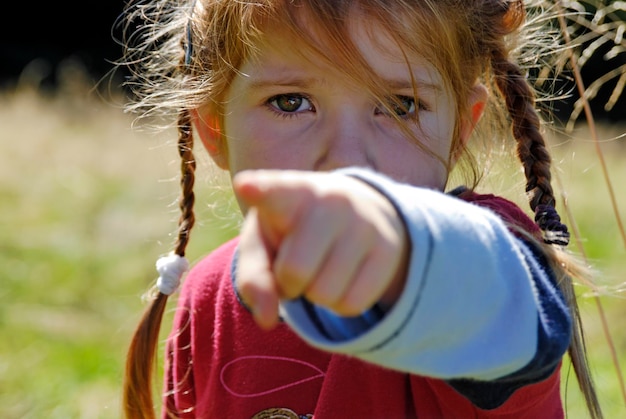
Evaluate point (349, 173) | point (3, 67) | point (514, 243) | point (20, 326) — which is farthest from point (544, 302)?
point (3, 67)

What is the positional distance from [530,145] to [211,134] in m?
0.70

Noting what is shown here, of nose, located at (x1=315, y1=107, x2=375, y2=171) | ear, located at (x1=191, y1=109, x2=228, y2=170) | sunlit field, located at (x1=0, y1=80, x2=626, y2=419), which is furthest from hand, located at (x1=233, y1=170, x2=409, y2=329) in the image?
ear, located at (x1=191, y1=109, x2=228, y2=170)

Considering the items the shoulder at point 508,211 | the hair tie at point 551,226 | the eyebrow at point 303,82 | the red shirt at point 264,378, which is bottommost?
the red shirt at point 264,378

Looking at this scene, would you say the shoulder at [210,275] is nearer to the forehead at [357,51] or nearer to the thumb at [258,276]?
the forehead at [357,51]

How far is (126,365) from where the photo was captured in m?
1.98

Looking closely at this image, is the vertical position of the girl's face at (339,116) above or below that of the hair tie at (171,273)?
above

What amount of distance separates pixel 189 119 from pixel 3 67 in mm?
9606

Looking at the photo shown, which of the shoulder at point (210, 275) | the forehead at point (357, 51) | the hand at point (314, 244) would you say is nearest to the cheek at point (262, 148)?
the forehead at point (357, 51)

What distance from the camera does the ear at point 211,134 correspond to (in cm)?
192

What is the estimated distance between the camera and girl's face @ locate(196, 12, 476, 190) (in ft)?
5.05

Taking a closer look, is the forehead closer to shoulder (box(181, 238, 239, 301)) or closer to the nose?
the nose

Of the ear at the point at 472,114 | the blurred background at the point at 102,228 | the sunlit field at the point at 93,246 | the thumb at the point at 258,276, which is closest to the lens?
the thumb at the point at 258,276

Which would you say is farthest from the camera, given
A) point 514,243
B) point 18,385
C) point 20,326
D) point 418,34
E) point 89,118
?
point 89,118

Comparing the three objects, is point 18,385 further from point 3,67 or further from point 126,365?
point 3,67
